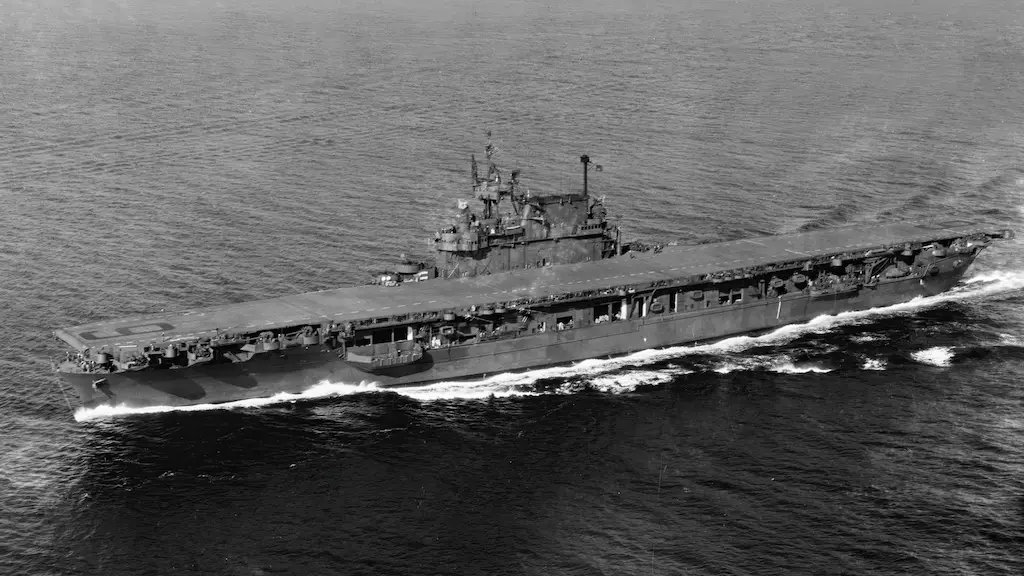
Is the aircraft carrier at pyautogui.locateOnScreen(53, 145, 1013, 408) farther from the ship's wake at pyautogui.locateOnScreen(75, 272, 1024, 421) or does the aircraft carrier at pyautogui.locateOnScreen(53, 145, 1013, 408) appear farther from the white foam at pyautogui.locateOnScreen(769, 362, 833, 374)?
the white foam at pyautogui.locateOnScreen(769, 362, 833, 374)

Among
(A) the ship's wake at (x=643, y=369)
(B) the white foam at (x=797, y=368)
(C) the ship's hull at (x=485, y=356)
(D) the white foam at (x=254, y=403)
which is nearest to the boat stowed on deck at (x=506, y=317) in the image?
(C) the ship's hull at (x=485, y=356)

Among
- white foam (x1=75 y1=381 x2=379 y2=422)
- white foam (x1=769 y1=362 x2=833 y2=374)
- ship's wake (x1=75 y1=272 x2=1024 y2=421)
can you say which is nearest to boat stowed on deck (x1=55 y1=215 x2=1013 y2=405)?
white foam (x1=75 y1=381 x2=379 y2=422)

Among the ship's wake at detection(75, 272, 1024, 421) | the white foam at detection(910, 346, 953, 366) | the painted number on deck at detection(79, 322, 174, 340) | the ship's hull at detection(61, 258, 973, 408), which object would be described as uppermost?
the painted number on deck at detection(79, 322, 174, 340)

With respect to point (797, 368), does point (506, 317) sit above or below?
above

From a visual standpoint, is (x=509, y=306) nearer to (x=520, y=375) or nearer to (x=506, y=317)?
(x=506, y=317)

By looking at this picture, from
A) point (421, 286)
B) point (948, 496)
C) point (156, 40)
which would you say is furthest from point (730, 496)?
point (156, 40)

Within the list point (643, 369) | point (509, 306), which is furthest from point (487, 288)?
point (643, 369)

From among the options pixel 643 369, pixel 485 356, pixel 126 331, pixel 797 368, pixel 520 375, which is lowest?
pixel 520 375
